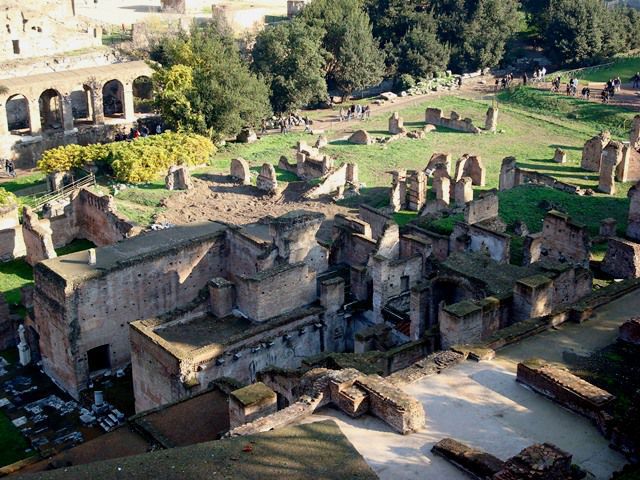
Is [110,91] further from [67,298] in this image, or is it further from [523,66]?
[67,298]

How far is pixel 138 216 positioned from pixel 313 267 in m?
12.2

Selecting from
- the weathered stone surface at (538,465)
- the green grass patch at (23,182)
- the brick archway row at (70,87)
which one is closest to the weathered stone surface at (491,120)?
the brick archway row at (70,87)

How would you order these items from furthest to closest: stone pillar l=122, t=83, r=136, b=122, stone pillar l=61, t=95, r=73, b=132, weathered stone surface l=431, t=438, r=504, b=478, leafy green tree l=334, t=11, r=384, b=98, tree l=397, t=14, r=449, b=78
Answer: tree l=397, t=14, r=449, b=78 → leafy green tree l=334, t=11, r=384, b=98 → stone pillar l=122, t=83, r=136, b=122 → stone pillar l=61, t=95, r=73, b=132 → weathered stone surface l=431, t=438, r=504, b=478

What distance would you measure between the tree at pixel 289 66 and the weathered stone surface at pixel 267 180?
44.6ft

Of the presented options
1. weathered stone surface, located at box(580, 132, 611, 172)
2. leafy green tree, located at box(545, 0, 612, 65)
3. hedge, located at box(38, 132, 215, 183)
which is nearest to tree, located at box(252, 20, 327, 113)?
hedge, located at box(38, 132, 215, 183)

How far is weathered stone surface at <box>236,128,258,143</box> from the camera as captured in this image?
4988cm

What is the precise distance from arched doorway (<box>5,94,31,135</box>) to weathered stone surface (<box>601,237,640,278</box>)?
37.9 m

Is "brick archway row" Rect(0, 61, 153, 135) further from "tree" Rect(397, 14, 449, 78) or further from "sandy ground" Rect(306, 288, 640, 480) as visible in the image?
"sandy ground" Rect(306, 288, 640, 480)

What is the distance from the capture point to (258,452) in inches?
536

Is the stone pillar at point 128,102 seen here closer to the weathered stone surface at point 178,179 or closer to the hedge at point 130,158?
the hedge at point 130,158

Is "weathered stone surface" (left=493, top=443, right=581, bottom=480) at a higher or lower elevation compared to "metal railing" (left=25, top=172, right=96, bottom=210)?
higher

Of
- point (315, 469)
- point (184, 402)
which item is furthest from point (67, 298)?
point (315, 469)

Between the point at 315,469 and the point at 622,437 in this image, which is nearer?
the point at 315,469

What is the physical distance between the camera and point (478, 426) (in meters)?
16.2
